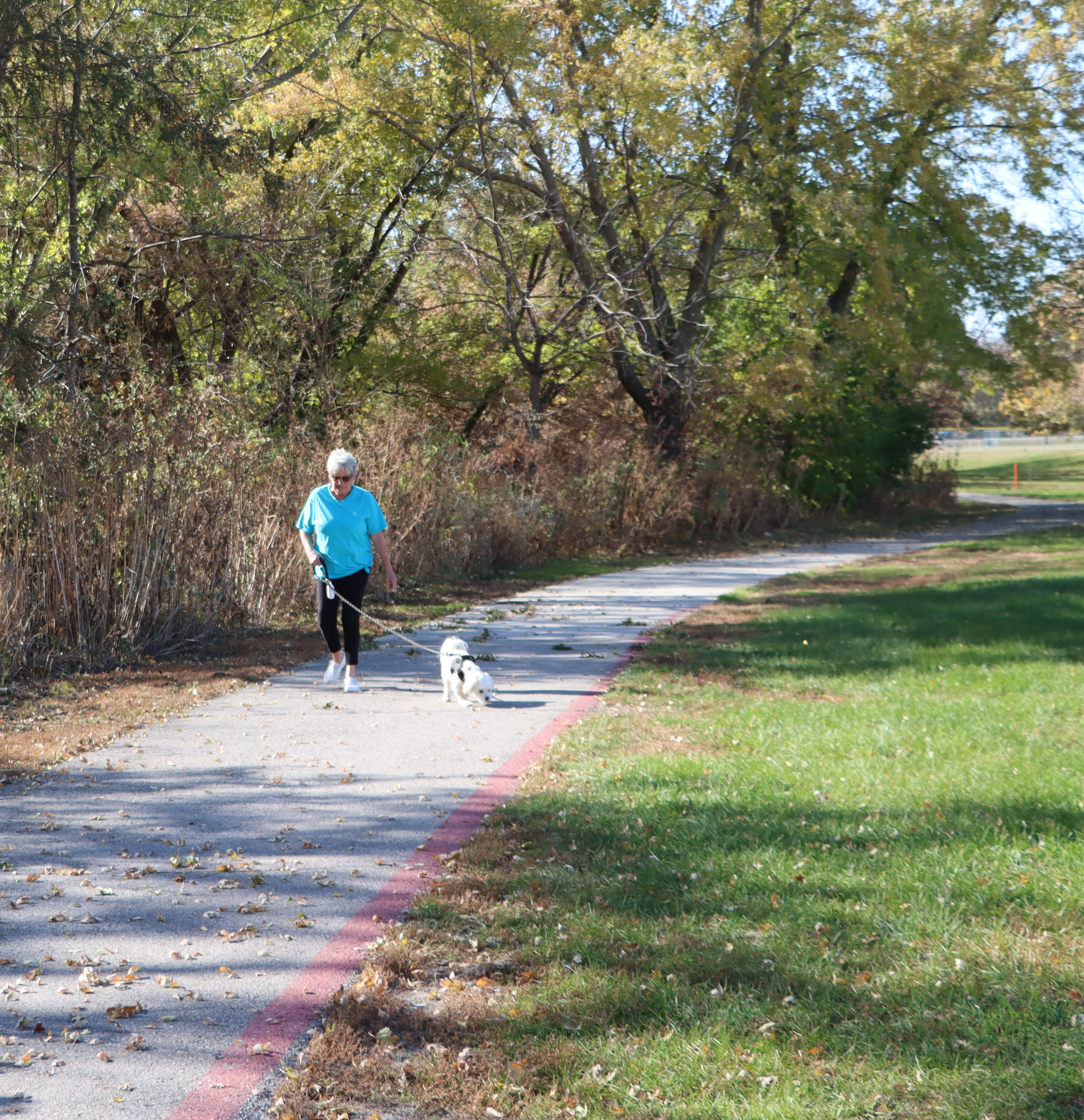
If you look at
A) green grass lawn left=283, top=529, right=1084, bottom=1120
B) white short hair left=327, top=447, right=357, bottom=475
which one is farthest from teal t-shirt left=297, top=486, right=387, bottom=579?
green grass lawn left=283, top=529, right=1084, bottom=1120

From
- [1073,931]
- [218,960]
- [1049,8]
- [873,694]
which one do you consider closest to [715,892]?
[1073,931]

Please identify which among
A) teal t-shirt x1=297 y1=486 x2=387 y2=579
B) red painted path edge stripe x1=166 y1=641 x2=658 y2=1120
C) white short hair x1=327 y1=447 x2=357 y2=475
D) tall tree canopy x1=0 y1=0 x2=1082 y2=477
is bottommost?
red painted path edge stripe x1=166 y1=641 x2=658 y2=1120

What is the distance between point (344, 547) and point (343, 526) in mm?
172

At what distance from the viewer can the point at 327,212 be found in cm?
1936

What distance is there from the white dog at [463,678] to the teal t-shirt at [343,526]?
3.56 ft

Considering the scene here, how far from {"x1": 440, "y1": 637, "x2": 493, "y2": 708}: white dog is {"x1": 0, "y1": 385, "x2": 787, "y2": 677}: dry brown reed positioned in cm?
307

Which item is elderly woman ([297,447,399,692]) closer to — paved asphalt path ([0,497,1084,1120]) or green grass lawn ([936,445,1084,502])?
paved asphalt path ([0,497,1084,1120])

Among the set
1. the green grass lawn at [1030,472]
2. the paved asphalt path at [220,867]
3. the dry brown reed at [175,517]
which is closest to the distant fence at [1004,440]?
the green grass lawn at [1030,472]

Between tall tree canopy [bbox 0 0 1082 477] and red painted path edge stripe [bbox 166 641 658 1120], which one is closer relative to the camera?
red painted path edge stripe [bbox 166 641 658 1120]

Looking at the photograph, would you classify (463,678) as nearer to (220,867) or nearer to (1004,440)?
(220,867)

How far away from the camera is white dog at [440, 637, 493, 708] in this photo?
8719 millimetres

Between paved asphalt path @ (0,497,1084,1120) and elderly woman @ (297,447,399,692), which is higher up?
elderly woman @ (297,447,399,692)

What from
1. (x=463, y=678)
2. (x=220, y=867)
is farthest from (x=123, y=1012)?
(x=463, y=678)

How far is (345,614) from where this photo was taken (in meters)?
9.48
